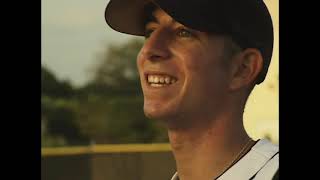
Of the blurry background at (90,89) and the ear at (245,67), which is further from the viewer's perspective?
the blurry background at (90,89)

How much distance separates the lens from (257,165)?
4.73 metres

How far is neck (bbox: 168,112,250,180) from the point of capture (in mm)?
4801

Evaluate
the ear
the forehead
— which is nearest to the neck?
the ear

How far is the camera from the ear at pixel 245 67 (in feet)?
15.6

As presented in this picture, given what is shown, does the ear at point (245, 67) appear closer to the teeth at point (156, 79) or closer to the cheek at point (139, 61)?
the teeth at point (156, 79)

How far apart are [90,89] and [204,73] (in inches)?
31.9

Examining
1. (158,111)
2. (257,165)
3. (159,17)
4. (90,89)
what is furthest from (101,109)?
(257,165)

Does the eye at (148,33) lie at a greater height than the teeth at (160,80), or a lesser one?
greater

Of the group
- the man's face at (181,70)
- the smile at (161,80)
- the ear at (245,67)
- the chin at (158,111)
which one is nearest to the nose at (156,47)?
the man's face at (181,70)

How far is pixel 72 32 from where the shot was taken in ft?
16.0

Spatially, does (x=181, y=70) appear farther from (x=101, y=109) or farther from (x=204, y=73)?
(x=101, y=109)
